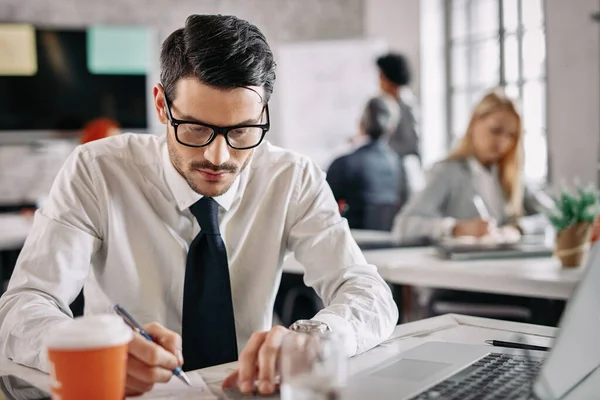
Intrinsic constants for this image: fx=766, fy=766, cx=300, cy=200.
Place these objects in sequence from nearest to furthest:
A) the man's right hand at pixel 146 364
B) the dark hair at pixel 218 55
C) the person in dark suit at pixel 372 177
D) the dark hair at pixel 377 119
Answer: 1. the man's right hand at pixel 146 364
2. the dark hair at pixel 218 55
3. the person in dark suit at pixel 372 177
4. the dark hair at pixel 377 119

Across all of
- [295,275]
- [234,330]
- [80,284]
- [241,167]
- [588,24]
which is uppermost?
[588,24]

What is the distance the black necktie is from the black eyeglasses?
0.70 feet

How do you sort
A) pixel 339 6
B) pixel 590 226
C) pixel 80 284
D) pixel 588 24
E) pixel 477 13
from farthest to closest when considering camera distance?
pixel 339 6
pixel 477 13
pixel 588 24
pixel 590 226
pixel 80 284

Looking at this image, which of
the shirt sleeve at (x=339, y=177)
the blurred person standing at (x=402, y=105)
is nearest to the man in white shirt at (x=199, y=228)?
the shirt sleeve at (x=339, y=177)

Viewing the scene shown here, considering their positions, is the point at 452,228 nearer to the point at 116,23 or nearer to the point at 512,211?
the point at 512,211

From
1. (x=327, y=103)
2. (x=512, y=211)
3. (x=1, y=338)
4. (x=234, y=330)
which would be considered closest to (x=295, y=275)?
(x=512, y=211)

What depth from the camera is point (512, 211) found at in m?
3.34

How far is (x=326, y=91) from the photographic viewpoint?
6.12 m

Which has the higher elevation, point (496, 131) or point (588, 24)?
point (588, 24)

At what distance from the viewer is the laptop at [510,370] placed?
94 centimetres

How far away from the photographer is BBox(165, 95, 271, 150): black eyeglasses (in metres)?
1.38

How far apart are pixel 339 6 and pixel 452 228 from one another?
14.4 feet

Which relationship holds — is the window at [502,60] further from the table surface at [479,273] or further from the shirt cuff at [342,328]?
the shirt cuff at [342,328]

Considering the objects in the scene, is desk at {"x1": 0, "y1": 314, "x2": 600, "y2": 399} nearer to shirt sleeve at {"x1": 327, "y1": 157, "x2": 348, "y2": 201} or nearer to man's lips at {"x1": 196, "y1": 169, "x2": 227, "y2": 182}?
man's lips at {"x1": 196, "y1": 169, "x2": 227, "y2": 182}
